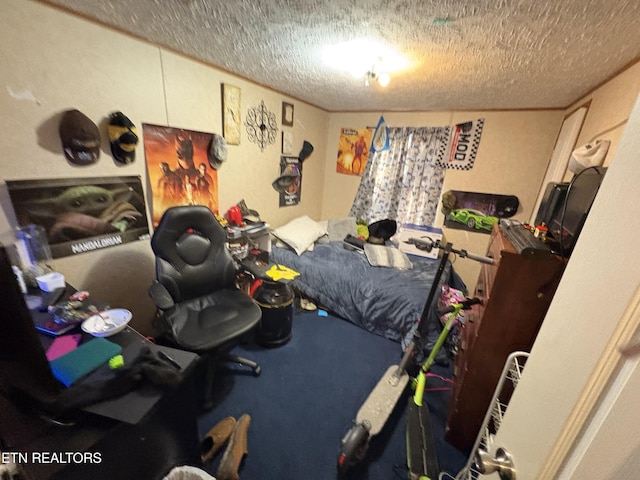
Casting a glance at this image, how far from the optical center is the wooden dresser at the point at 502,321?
116cm

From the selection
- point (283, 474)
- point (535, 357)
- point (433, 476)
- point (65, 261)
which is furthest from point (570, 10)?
point (65, 261)

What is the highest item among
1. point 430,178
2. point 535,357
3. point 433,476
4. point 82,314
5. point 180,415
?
point 430,178

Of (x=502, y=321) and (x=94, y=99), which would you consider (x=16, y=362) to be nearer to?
(x=94, y=99)

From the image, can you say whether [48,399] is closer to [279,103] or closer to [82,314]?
[82,314]

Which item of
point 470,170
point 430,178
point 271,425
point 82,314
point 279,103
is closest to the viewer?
point 82,314

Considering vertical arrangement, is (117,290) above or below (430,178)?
below

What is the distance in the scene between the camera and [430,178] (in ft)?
10.7

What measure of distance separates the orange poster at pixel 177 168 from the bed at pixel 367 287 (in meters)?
1.05

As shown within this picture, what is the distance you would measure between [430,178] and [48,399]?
3.61 meters

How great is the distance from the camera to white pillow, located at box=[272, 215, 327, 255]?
2944mm

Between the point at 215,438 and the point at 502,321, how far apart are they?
1.65 m

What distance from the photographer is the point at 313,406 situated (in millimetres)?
1732

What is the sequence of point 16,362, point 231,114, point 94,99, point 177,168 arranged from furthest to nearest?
point 231,114, point 177,168, point 94,99, point 16,362

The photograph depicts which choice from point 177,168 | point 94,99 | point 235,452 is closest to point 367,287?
point 235,452
